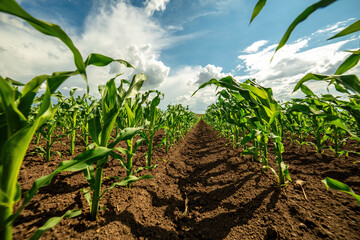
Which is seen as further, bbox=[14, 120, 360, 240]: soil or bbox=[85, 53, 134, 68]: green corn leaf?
bbox=[14, 120, 360, 240]: soil

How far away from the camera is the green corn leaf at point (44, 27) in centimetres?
58

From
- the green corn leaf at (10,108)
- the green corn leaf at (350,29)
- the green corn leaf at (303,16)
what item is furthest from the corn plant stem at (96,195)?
the green corn leaf at (350,29)

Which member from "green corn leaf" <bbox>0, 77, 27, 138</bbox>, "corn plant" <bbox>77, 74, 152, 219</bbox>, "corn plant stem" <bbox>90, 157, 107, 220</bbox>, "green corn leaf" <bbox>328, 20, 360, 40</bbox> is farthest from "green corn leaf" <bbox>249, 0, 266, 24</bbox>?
"corn plant stem" <bbox>90, 157, 107, 220</bbox>

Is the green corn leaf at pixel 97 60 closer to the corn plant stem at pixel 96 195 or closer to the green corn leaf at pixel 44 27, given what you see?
the green corn leaf at pixel 44 27

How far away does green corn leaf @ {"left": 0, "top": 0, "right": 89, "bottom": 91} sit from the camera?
58cm

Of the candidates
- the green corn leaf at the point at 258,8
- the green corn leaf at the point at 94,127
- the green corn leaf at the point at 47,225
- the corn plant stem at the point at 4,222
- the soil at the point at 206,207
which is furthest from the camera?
the green corn leaf at the point at 94,127

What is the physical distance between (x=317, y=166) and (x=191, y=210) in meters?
2.37

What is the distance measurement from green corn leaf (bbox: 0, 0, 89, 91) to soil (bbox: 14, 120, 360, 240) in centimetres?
129

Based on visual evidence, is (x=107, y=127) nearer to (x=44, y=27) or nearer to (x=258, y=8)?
(x=44, y=27)

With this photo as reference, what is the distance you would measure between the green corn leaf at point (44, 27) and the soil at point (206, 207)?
4.24 ft

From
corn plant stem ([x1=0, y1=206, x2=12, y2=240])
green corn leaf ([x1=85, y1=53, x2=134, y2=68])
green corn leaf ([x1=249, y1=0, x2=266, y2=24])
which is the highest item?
green corn leaf ([x1=249, y1=0, x2=266, y2=24])

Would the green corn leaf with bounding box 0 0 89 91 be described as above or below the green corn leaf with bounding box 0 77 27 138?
above

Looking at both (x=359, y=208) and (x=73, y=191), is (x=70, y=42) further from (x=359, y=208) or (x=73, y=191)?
(x=359, y=208)

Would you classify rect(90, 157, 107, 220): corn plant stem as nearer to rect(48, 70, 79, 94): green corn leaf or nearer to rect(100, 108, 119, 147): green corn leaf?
rect(100, 108, 119, 147): green corn leaf
